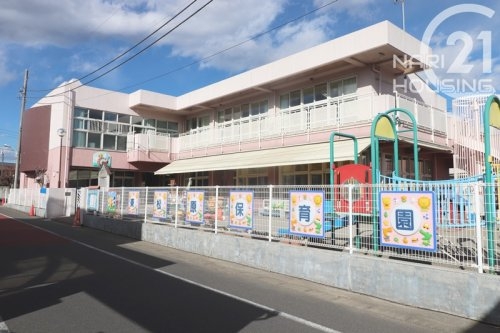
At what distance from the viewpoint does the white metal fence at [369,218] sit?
632 centimetres

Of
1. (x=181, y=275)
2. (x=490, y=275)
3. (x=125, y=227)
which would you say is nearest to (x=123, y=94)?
(x=125, y=227)

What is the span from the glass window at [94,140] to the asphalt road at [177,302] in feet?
60.2

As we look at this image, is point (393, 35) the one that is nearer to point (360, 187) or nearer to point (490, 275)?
point (360, 187)

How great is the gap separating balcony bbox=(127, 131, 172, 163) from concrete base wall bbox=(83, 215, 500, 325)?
16500 mm

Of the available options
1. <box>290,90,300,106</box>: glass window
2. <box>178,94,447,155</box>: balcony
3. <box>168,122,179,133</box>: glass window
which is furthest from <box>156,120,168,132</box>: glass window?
<box>290,90,300,106</box>: glass window

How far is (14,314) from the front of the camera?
18.2ft

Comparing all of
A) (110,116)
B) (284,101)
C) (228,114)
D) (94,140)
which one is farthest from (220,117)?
(94,140)

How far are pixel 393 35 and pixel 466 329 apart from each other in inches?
492

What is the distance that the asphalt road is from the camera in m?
5.29

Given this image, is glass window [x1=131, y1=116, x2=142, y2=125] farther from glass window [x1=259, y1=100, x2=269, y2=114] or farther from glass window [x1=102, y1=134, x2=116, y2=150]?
glass window [x1=259, y1=100, x2=269, y2=114]

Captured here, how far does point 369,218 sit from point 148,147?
21363 millimetres

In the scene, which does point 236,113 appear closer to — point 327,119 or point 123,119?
point 327,119

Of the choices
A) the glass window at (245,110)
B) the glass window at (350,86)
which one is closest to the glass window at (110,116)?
the glass window at (245,110)

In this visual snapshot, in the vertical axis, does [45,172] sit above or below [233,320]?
above
